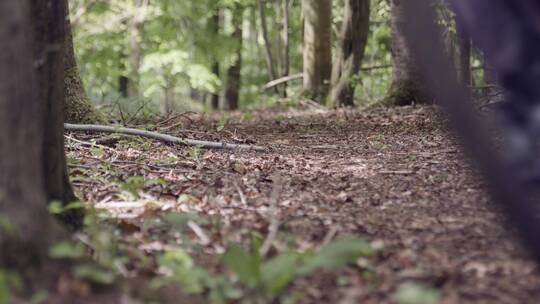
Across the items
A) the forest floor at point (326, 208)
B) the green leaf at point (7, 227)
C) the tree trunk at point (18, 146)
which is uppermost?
the tree trunk at point (18, 146)

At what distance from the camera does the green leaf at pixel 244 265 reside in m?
2.68

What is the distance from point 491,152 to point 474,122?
0.42 feet

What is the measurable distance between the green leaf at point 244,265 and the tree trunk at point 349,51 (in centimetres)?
974

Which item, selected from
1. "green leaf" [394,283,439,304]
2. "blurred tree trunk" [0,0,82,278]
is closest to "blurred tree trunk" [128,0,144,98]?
"blurred tree trunk" [0,0,82,278]

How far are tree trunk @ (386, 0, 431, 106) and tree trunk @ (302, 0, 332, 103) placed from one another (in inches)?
143

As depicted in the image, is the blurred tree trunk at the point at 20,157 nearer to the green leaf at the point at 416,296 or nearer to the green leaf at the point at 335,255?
the green leaf at the point at 335,255

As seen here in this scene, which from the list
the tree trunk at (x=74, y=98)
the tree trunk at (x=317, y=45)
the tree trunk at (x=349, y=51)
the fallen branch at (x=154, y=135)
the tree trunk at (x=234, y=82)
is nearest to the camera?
the fallen branch at (x=154, y=135)

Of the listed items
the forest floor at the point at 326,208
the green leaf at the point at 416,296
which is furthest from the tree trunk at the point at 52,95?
the green leaf at the point at 416,296

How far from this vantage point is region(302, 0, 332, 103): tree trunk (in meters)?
14.5

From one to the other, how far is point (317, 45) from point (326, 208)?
1068 centimetres

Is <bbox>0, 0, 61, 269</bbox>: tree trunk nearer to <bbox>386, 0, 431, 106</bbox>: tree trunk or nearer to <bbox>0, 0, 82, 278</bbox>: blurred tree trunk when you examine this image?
<bbox>0, 0, 82, 278</bbox>: blurred tree trunk

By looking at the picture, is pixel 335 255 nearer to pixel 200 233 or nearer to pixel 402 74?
pixel 200 233

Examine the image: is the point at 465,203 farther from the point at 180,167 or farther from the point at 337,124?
the point at 337,124

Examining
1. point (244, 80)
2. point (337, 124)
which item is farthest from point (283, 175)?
point (244, 80)
